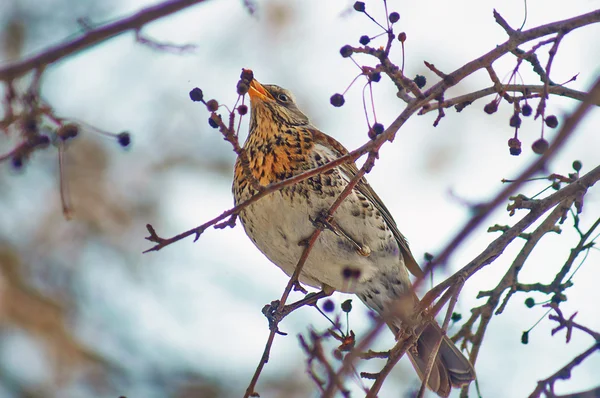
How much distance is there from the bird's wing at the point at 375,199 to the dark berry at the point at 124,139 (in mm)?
2209

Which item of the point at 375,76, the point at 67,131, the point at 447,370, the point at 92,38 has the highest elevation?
the point at 447,370

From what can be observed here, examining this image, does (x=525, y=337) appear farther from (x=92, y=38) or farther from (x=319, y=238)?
(x=92, y=38)

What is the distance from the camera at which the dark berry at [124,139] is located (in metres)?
2.98

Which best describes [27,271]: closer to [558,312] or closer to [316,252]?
[316,252]

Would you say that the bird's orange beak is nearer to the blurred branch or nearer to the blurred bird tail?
the blurred bird tail

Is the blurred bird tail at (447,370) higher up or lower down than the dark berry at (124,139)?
higher up

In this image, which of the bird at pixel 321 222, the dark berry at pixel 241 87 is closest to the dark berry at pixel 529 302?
the bird at pixel 321 222

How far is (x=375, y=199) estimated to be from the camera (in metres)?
5.23

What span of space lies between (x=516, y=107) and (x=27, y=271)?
6677 mm

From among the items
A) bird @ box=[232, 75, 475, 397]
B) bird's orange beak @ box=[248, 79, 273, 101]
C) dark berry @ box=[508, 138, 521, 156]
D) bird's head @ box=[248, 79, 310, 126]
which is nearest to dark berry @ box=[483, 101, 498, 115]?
dark berry @ box=[508, 138, 521, 156]

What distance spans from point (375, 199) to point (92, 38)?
3482mm

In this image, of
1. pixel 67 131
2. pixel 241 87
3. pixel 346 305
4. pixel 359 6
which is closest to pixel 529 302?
pixel 346 305

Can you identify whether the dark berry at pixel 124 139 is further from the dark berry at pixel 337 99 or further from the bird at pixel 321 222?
the bird at pixel 321 222

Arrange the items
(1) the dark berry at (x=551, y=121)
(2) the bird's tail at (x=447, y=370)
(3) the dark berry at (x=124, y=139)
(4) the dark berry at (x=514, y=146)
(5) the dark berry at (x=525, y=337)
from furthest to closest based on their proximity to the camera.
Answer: (2) the bird's tail at (x=447, y=370)
(5) the dark berry at (x=525, y=337)
(1) the dark berry at (x=551, y=121)
(4) the dark berry at (x=514, y=146)
(3) the dark berry at (x=124, y=139)
